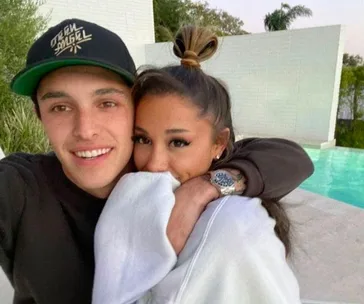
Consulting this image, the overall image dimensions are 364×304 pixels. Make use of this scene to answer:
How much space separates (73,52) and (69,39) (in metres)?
0.06

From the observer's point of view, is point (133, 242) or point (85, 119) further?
point (85, 119)

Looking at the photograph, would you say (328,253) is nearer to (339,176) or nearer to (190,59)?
(190,59)

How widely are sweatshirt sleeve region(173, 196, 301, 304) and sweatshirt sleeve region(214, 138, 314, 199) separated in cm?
36

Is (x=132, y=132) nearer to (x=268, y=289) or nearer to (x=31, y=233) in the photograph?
(x=31, y=233)

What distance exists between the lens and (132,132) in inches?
46.8

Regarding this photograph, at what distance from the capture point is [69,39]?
1.04 meters

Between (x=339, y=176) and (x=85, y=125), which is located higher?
(x=85, y=125)

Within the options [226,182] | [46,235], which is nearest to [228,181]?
[226,182]

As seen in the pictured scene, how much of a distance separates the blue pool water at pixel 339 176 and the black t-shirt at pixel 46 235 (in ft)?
21.7

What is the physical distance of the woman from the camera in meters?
0.78

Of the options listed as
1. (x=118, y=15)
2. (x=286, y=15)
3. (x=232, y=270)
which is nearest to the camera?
(x=232, y=270)

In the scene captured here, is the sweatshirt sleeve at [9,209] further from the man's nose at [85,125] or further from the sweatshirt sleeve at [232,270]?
the sweatshirt sleeve at [232,270]

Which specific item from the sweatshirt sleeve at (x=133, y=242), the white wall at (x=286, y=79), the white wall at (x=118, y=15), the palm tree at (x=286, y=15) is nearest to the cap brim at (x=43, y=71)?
the sweatshirt sleeve at (x=133, y=242)

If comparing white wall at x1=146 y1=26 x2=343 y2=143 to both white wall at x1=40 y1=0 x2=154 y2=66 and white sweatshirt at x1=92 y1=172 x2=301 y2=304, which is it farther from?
white sweatshirt at x1=92 y1=172 x2=301 y2=304
